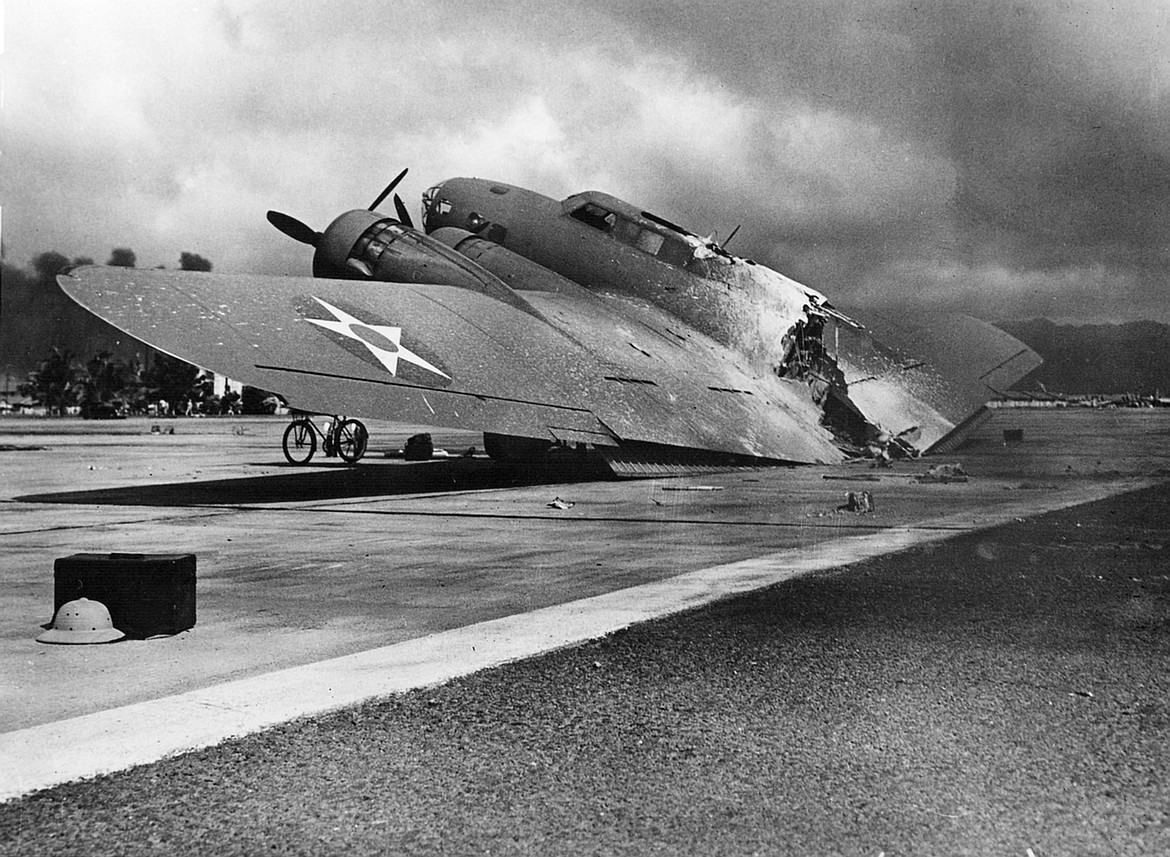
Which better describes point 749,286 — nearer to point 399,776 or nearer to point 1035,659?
point 1035,659

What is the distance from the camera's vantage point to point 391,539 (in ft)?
35.6

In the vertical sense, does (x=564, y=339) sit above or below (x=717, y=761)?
above

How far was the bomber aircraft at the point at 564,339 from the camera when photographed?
13.5 meters

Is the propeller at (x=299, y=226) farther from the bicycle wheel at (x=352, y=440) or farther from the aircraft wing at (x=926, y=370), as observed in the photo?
the aircraft wing at (x=926, y=370)

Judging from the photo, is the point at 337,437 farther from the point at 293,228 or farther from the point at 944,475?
the point at 944,475

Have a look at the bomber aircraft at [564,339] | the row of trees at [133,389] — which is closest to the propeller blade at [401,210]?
the bomber aircraft at [564,339]

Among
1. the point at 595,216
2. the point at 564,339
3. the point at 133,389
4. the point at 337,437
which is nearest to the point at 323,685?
the point at 564,339

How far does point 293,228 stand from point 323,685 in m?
18.2

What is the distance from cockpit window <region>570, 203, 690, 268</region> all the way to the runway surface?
523 cm

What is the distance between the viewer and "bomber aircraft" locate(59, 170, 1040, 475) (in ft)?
44.3

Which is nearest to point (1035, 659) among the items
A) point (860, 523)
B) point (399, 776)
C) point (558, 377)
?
point (399, 776)

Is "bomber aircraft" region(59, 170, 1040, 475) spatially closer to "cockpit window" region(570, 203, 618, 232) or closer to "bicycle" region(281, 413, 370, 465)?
"cockpit window" region(570, 203, 618, 232)

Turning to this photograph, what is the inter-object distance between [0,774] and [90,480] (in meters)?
16.2

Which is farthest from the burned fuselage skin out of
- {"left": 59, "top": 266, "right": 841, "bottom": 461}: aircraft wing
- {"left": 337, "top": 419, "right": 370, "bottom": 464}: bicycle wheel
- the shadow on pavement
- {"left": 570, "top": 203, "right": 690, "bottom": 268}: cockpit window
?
{"left": 337, "top": 419, "right": 370, "bottom": 464}: bicycle wheel
